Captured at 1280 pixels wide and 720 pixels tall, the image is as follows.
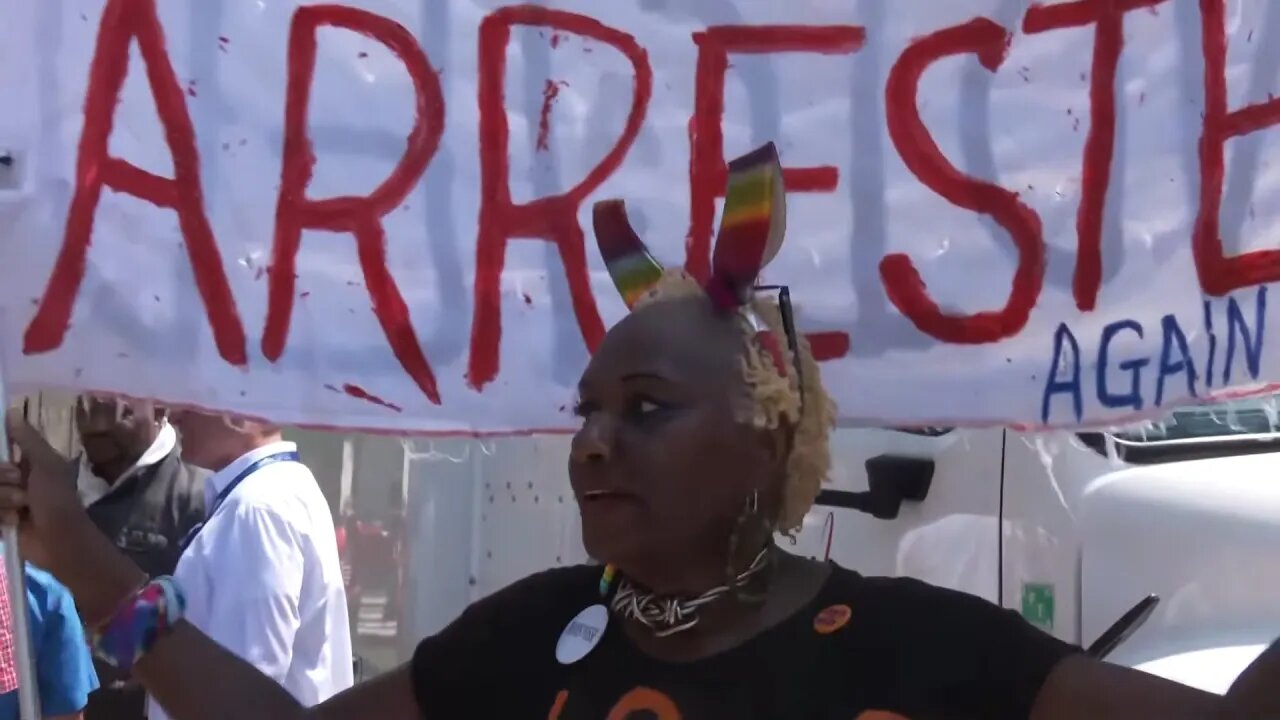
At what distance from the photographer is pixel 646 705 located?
154 centimetres

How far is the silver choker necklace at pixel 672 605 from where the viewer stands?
62.0 inches

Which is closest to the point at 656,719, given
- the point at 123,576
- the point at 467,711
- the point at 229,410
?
the point at 467,711

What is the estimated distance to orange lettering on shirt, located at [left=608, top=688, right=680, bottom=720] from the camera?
1517mm

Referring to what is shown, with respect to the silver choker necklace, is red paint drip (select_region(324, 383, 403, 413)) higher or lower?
higher

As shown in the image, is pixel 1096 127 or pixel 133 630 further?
pixel 1096 127

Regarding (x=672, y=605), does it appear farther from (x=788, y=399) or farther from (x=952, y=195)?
(x=952, y=195)

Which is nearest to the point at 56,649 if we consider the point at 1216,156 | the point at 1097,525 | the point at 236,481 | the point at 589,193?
the point at 236,481

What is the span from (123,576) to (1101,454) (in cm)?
161

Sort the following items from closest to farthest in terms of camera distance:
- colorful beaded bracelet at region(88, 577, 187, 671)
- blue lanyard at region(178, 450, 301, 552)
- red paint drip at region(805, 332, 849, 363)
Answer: colorful beaded bracelet at region(88, 577, 187, 671)
red paint drip at region(805, 332, 849, 363)
blue lanyard at region(178, 450, 301, 552)

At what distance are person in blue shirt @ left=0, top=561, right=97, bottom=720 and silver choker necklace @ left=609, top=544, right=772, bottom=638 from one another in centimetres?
239

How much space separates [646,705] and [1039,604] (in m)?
1.29

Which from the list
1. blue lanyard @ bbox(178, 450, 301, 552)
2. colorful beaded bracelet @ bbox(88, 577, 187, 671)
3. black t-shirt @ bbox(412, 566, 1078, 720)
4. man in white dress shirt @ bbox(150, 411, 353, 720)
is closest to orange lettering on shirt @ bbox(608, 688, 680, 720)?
black t-shirt @ bbox(412, 566, 1078, 720)

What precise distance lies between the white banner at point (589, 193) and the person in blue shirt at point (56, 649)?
172 cm

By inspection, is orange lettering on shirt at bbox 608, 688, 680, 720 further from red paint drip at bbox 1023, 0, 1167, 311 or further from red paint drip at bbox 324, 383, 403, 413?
red paint drip at bbox 1023, 0, 1167, 311
